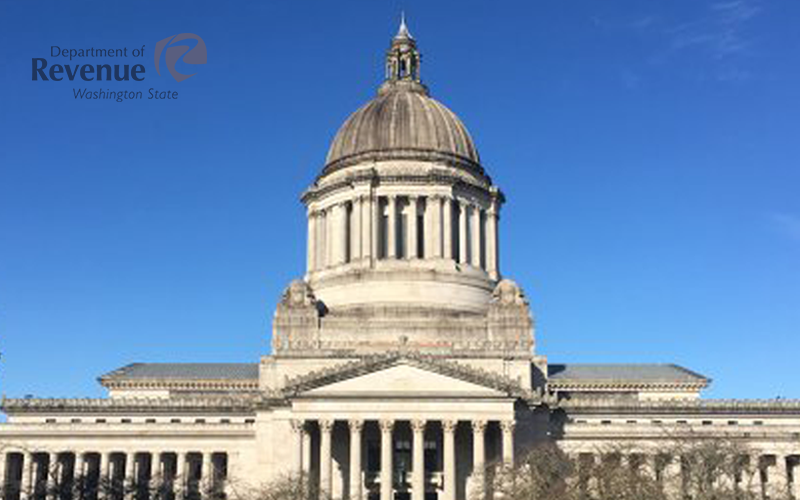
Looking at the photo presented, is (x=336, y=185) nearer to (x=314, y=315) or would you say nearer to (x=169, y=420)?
(x=314, y=315)

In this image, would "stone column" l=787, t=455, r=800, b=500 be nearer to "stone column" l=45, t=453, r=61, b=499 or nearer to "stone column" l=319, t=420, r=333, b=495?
"stone column" l=319, t=420, r=333, b=495

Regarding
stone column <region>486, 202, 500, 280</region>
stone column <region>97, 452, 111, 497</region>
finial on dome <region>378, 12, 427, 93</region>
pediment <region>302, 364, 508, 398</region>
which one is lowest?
stone column <region>97, 452, 111, 497</region>

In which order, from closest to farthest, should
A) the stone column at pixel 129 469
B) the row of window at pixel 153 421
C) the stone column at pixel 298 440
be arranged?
the stone column at pixel 298 440 → the stone column at pixel 129 469 → the row of window at pixel 153 421

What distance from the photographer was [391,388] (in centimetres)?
7688

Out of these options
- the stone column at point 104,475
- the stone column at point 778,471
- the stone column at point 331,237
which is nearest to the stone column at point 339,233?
the stone column at point 331,237

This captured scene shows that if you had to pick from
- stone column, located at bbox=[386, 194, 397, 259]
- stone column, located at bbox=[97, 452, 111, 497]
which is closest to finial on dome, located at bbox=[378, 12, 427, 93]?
stone column, located at bbox=[386, 194, 397, 259]

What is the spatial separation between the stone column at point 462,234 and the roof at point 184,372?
22.9 m

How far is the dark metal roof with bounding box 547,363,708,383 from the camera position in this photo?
94400 mm

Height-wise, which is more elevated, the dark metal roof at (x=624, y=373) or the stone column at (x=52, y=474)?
the dark metal roof at (x=624, y=373)

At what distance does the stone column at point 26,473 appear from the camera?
275 feet

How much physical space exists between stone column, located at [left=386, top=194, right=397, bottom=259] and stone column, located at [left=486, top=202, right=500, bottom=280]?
9.82 m

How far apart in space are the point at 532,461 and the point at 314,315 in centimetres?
2603

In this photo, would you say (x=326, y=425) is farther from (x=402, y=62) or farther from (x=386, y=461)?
(x=402, y=62)

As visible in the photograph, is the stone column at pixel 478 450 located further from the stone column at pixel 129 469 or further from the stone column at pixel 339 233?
the stone column at pixel 129 469
